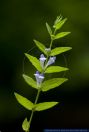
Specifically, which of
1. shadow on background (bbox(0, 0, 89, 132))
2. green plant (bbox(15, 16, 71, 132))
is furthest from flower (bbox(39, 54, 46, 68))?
shadow on background (bbox(0, 0, 89, 132))

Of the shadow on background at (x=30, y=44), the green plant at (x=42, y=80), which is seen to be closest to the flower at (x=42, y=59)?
the green plant at (x=42, y=80)

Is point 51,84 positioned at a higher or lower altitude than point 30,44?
higher

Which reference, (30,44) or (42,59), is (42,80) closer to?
(42,59)

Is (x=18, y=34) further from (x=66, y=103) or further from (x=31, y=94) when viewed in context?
(x=66, y=103)

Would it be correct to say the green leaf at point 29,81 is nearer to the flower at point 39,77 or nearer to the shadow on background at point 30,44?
the flower at point 39,77

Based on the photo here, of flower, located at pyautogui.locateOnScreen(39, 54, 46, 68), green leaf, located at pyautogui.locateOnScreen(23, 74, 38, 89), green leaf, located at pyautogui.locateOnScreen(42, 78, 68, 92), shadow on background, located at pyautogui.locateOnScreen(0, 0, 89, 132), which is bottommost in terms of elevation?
shadow on background, located at pyautogui.locateOnScreen(0, 0, 89, 132)

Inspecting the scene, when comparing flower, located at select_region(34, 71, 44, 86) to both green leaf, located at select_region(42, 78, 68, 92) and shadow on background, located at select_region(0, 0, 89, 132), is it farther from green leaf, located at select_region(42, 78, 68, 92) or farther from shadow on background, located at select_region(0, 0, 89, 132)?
shadow on background, located at select_region(0, 0, 89, 132)

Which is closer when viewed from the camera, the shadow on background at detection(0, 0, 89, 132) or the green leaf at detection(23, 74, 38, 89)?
the green leaf at detection(23, 74, 38, 89)

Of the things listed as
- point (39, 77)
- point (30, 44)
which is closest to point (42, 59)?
point (39, 77)
